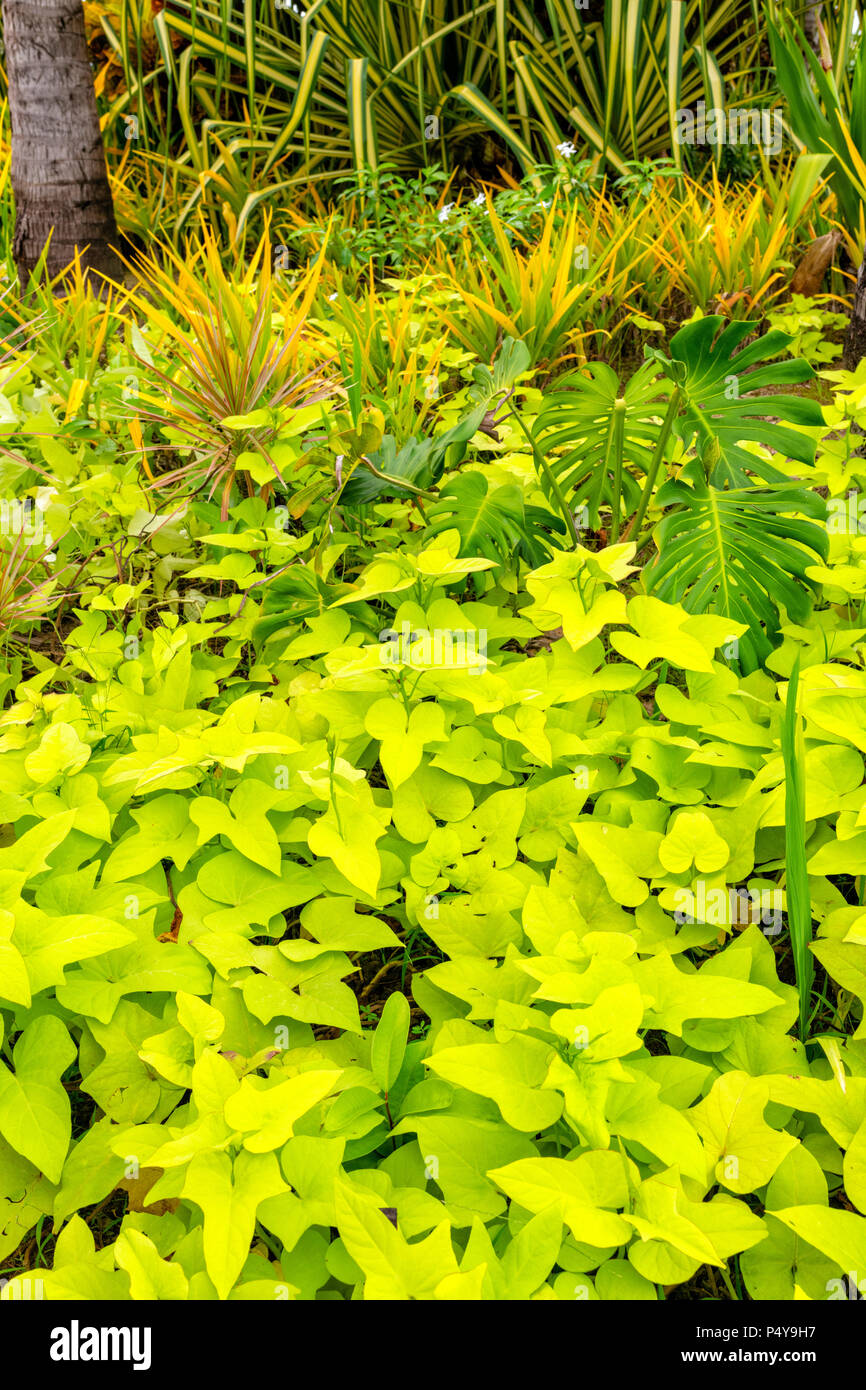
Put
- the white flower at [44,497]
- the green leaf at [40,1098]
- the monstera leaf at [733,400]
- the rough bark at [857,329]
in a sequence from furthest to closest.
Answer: the rough bark at [857,329], the white flower at [44,497], the monstera leaf at [733,400], the green leaf at [40,1098]

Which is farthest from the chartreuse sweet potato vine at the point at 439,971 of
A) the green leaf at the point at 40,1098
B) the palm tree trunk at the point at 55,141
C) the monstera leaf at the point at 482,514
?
the palm tree trunk at the point at 55,141

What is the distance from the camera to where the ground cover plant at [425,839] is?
856mm

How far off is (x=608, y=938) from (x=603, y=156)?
3.80 m

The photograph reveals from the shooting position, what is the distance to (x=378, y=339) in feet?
7.47

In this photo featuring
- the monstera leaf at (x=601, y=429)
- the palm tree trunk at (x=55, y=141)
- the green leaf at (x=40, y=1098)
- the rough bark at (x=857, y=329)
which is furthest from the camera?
the palm tree trunk at (x=55, y=141)

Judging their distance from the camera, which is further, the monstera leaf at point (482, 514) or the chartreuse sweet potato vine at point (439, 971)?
the monstera leaf at point (482, 514)

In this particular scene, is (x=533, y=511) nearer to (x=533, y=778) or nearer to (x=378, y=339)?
(x=533, y=778)

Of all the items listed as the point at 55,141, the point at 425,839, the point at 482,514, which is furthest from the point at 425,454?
the point at 55,141

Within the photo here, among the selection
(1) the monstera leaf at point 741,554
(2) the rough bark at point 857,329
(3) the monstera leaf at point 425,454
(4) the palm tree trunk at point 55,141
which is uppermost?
(4) the palm tree trunk at point 55,141

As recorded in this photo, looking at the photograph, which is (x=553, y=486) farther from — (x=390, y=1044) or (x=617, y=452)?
(x=390, y=1044)

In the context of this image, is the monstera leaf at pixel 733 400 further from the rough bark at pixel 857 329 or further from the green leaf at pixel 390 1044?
the green leaf at pixel 390 1044

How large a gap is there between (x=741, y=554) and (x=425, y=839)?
0.67m

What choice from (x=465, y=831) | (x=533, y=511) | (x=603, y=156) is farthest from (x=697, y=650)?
(x=603, y=156)
